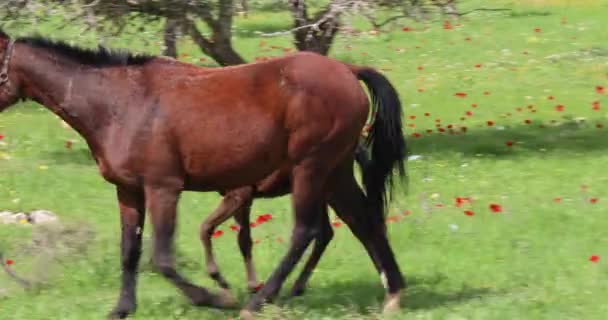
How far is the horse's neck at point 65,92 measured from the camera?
293 inches

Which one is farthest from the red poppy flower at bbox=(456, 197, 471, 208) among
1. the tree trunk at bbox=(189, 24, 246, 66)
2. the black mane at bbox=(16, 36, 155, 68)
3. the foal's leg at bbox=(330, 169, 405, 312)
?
the tree trunk at bbox=(189, 24, 246, 66)

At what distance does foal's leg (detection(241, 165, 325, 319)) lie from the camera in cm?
741

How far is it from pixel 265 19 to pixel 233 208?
20150 mm

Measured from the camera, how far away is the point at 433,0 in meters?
14.0

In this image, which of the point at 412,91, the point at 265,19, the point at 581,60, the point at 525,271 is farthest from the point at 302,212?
the point at 265,19

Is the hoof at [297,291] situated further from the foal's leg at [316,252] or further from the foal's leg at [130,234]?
the foal's leg at [130,234]

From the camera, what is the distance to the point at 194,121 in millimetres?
7398

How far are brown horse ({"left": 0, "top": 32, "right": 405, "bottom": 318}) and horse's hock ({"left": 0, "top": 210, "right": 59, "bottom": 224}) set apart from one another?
3776mm

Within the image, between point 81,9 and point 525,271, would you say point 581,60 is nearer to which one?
point 81,9

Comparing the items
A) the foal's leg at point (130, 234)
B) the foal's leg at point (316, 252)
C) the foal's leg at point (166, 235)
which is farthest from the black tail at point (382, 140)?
the foal's leg at point (130, 234)

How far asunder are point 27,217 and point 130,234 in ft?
13.0

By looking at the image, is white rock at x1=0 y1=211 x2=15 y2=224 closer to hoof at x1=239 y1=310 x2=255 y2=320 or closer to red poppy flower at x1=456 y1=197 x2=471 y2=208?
red poppy flower at x1=456 y1=197 x2=471 y2=208

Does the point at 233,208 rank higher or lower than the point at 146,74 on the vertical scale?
lower

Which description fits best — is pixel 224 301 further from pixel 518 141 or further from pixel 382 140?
pixel 518 141
